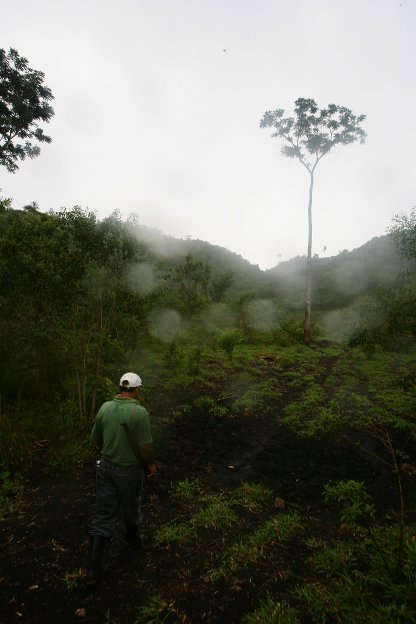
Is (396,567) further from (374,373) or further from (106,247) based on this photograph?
(374,373)

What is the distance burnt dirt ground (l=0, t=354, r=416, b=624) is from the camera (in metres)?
3.47

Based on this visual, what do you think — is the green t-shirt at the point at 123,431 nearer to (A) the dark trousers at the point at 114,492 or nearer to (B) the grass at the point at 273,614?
(A) the dark trousers at the point at 114,492

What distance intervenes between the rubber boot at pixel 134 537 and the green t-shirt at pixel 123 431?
976mm

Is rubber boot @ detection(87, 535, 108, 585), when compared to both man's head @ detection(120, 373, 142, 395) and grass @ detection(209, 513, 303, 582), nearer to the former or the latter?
grass @ detection(209, 513, 303, 582)

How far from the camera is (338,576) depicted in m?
3.68

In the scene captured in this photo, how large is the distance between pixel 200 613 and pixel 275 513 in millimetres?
2000

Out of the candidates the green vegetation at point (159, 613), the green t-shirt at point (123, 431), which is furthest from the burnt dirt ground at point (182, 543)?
the green t-shirt at point (123, 431)

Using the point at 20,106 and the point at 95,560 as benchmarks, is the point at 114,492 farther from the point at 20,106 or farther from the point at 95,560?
the point at 20,106

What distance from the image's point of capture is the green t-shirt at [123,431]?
3.81 m

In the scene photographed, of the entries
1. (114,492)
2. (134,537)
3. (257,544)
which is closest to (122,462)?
(114,492)

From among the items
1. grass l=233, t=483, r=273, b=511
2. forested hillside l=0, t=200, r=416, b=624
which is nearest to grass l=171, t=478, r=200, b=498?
forested hillside l=0, t=200, r=416, b=624

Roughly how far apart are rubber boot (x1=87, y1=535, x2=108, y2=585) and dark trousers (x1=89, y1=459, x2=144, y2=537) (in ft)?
0.41

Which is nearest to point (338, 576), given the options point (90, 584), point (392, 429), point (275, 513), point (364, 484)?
point (275, 513)

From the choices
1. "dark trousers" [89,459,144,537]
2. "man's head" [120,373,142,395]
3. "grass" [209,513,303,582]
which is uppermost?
"man's head" [120,373,142,395]
